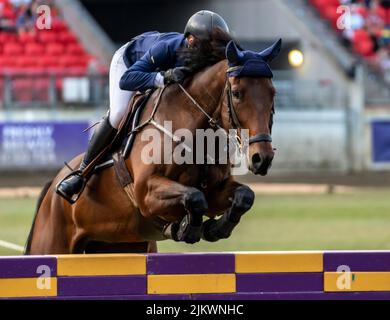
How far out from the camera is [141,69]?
21.1 feet

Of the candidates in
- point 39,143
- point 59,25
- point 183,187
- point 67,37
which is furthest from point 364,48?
point 183,187

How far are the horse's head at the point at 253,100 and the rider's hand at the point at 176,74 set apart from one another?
519mm

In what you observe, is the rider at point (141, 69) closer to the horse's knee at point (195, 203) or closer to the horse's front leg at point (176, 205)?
the horse's front leg at point (176, 205)

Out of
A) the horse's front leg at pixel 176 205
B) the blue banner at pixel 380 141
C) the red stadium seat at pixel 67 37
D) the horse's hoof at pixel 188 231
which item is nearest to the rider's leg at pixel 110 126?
the horse's front leg at pixel 176 205

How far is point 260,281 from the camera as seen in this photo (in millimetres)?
5121

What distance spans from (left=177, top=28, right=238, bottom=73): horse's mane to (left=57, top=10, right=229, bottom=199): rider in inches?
1.4

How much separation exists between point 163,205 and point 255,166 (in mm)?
793

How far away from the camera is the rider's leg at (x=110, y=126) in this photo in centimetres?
680

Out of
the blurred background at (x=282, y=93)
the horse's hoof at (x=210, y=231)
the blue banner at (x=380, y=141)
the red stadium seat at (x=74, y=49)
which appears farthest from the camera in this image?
the red stadium seat at (x=74, y=49)

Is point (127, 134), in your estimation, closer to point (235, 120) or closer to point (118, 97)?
point (118, 97)

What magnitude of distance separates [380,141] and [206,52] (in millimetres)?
14364

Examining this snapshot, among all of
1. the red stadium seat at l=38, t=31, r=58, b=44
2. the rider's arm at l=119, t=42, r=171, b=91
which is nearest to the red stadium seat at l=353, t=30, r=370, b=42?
the red stadium seat at l=38, t=31, r=58, b=44

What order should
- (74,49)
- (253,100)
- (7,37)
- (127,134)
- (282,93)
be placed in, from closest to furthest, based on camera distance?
1. (253,100)
2. (127,134)
3. (282,93)
4. (7,37)
5. (74,49)

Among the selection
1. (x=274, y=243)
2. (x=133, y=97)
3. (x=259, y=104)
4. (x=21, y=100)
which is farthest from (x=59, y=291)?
(x=21, y=100)
